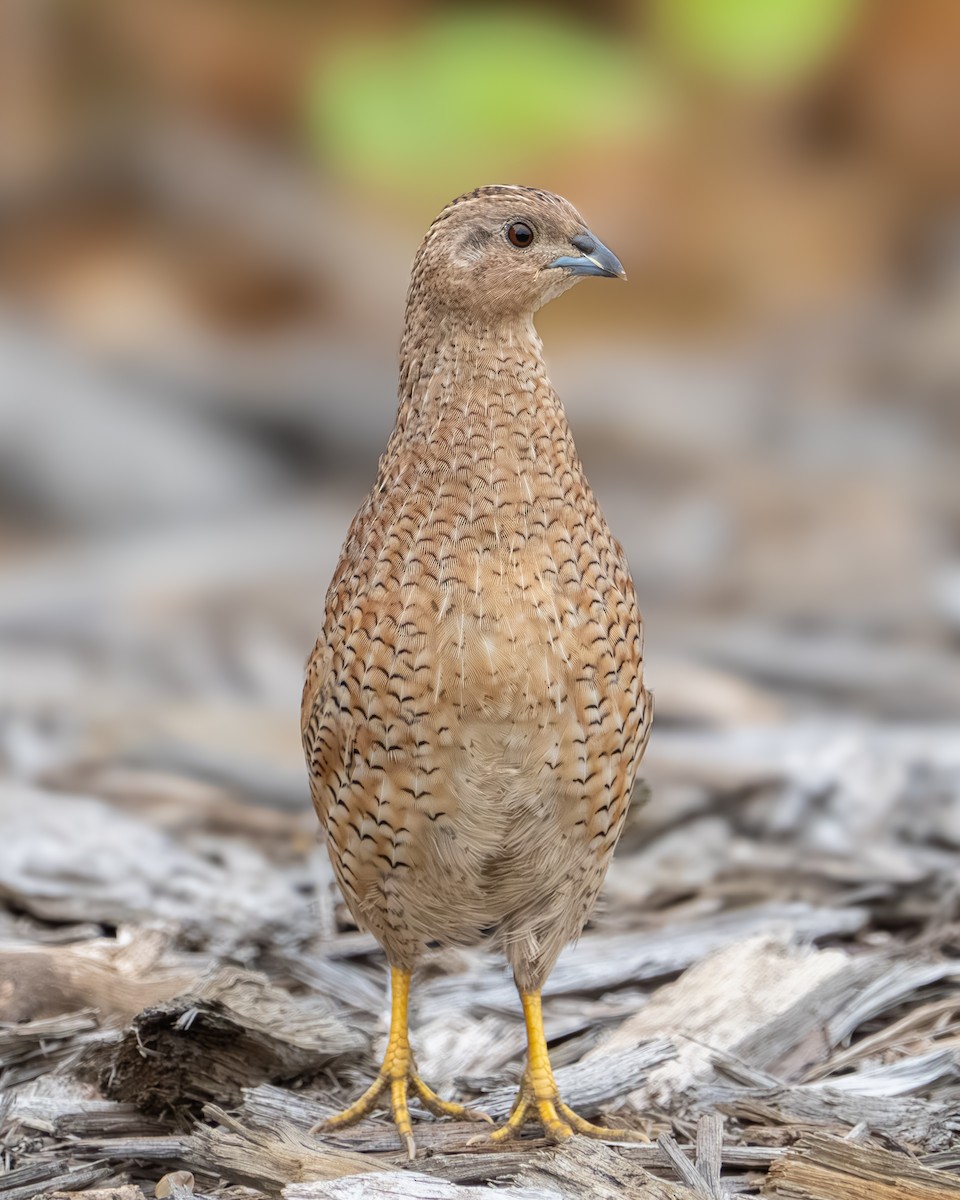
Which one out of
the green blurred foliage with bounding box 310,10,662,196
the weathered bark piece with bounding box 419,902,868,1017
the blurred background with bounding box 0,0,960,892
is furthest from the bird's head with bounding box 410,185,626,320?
the green blurred foliage with bounding box 310,10,662,196

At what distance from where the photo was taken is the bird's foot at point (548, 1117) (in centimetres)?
312

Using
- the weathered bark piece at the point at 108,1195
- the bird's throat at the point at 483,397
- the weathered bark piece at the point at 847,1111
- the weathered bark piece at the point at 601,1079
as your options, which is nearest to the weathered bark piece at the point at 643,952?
the weathered bark piece at the point at 601,1079

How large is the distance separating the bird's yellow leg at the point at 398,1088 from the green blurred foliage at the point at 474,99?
4395 mm

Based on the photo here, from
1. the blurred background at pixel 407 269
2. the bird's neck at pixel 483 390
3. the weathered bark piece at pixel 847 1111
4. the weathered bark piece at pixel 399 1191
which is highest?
the blurred background at pixel 407 269

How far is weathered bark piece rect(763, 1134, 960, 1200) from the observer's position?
2.74 meters

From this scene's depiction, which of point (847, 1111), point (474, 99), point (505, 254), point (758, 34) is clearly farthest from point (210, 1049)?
point (758, 34)

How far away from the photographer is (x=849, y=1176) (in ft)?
A: 9.11

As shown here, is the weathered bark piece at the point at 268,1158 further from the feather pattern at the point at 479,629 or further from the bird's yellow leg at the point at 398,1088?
the feather pattern at the point at 479,629

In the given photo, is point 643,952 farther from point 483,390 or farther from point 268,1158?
point 483,390

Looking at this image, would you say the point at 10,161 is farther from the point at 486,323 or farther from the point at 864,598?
the point at 486,323

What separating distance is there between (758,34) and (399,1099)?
515cm

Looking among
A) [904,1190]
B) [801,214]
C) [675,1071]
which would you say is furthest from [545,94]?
[904,1190]

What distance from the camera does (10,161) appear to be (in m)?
7.00

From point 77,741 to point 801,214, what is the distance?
12.3 ft
